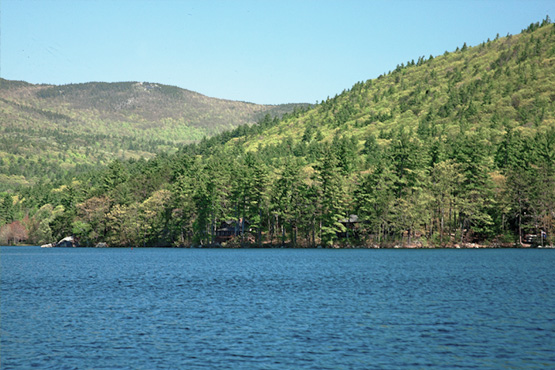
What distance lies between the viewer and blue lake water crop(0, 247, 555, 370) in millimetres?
27891

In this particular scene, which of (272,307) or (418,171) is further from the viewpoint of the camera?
(418,171)

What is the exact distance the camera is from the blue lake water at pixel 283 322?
2789cm

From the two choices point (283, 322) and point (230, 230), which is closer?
point (283, 322)

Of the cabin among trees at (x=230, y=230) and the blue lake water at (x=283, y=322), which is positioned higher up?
the cabin among trees at (x=230, y=230)

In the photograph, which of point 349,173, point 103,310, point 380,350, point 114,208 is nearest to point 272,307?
point 103,310

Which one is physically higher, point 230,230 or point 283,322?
point 230,230

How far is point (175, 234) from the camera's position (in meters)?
168

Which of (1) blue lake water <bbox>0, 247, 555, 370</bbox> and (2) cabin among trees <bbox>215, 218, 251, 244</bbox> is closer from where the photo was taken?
(1) blue lake water <bbox>0, 247, 555, 370</bbox>

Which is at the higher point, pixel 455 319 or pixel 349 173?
pixel 349 173

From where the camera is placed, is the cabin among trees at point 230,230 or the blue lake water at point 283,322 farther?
the cabin among trees at point 230,230

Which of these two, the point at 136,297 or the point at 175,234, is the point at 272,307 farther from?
the point at 175,234

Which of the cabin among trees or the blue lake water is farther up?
the cabin among trees

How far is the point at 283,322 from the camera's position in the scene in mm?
37125

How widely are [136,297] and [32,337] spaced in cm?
1654
